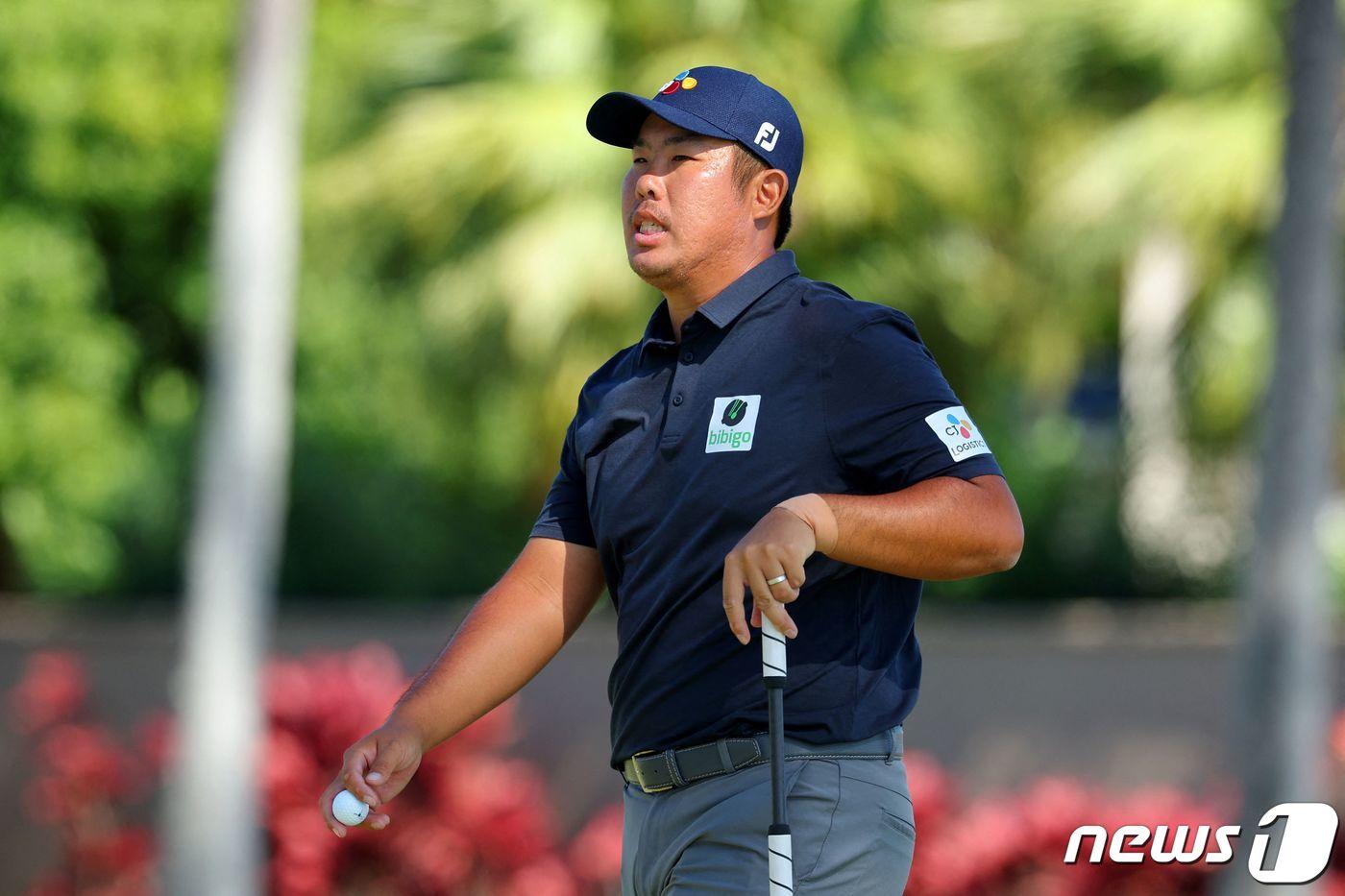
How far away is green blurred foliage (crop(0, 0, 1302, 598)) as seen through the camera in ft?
39.3

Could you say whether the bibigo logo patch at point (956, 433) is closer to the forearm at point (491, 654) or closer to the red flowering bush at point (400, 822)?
the forearm at point (491, 654)

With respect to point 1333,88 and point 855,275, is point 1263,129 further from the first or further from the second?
point 1333,88

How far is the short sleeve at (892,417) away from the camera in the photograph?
288 cm

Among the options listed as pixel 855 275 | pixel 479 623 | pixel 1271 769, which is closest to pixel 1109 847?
pixel 1271 769

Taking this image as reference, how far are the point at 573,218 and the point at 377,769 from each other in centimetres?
915

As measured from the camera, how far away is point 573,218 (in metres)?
12.0

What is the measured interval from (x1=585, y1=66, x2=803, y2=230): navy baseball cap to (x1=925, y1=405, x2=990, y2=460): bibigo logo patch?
50 cm

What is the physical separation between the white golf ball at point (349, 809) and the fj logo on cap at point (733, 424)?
2.50 ft

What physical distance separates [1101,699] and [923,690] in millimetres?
824

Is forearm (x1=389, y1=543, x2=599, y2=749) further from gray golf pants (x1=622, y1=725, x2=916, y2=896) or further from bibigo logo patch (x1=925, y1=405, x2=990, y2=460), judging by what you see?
bibigo logo patch (x1=925, y1=405, x2=990, y2=460)

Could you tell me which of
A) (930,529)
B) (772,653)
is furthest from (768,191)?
(772,653)

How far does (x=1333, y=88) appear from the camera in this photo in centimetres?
648

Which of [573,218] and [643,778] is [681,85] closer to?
[643,778]

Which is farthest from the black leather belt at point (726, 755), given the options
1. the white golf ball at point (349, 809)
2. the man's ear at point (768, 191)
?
the man's ear at point (768, 191)
